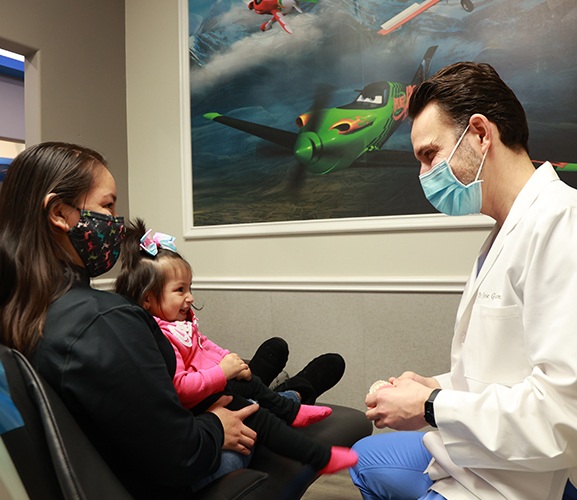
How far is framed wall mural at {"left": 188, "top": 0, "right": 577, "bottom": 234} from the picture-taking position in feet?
8.00

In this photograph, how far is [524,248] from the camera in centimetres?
117

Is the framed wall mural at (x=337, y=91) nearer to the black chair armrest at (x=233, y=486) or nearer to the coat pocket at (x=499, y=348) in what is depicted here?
the coat pocket at (x=499, y=348)

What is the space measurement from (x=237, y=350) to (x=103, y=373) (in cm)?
234

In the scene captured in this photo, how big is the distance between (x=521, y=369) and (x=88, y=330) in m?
0.93

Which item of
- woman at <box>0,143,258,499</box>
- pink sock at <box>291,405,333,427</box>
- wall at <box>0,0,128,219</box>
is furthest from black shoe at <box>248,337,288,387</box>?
wall at <box>0,0,128,219</box>

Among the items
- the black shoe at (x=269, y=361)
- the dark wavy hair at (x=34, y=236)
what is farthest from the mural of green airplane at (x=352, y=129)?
the dark wavy hair at (x=34, y=236)

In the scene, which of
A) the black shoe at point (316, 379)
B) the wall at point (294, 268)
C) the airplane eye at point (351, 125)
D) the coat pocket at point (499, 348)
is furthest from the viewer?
the airplane eye at point (351, 125)

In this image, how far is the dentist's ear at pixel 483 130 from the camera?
1341 millimetres

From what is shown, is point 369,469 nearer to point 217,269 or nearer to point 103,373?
point 103,373

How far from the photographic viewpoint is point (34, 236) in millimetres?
1179

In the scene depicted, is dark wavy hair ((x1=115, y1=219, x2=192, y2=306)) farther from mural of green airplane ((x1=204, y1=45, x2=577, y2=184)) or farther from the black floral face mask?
mural of green airplane ((x1=204, y1=45, x2=577, y2=184))

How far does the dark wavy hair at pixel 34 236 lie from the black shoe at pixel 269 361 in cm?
137

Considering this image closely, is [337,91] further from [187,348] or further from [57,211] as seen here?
[57,211]

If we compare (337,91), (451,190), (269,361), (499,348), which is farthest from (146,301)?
(337,91)
